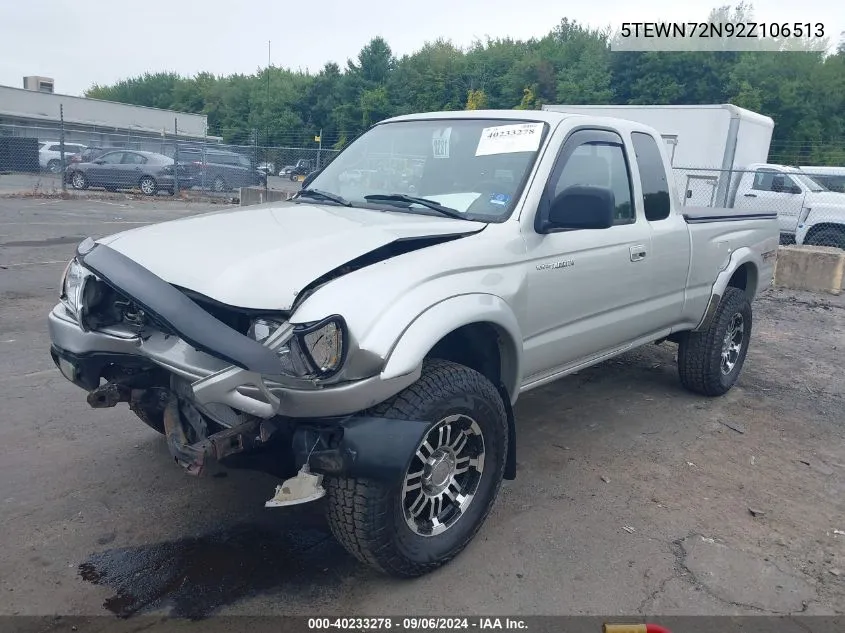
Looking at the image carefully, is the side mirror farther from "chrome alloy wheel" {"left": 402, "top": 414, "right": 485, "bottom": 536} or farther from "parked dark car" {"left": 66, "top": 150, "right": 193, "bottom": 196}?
"parked dark car" {"left": 66, "top": 150, "right": 193, "bottom": 196}

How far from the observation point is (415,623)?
8.84 ft

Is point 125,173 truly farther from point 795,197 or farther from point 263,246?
point 263,246

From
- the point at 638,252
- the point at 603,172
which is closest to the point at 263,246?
the point at 603,172

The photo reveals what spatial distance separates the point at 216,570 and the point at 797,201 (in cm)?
1374

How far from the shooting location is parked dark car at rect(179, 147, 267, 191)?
76.1ft

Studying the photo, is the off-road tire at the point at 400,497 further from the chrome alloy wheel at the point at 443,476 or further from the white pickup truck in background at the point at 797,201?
the white pickup truck in background at the point at 797,201

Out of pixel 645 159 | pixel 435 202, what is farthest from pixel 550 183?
pixel 645 159

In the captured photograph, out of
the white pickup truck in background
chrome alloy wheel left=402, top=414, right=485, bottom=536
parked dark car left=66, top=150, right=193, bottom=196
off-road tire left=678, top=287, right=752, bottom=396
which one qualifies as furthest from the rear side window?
parked dark car left=66, top=150, right=193, bottom=196

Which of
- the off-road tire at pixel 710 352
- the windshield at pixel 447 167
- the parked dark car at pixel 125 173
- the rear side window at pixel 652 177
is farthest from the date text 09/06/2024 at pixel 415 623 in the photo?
the parked dark car at pixel 125 173

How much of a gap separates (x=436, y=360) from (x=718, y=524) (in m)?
1.76

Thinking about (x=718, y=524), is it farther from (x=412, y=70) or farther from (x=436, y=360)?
(x=412, y=70)

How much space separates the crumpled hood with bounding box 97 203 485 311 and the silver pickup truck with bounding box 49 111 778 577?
0.01 metres

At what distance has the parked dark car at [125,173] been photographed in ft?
71.7

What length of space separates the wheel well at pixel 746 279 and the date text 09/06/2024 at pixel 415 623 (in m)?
3.90
